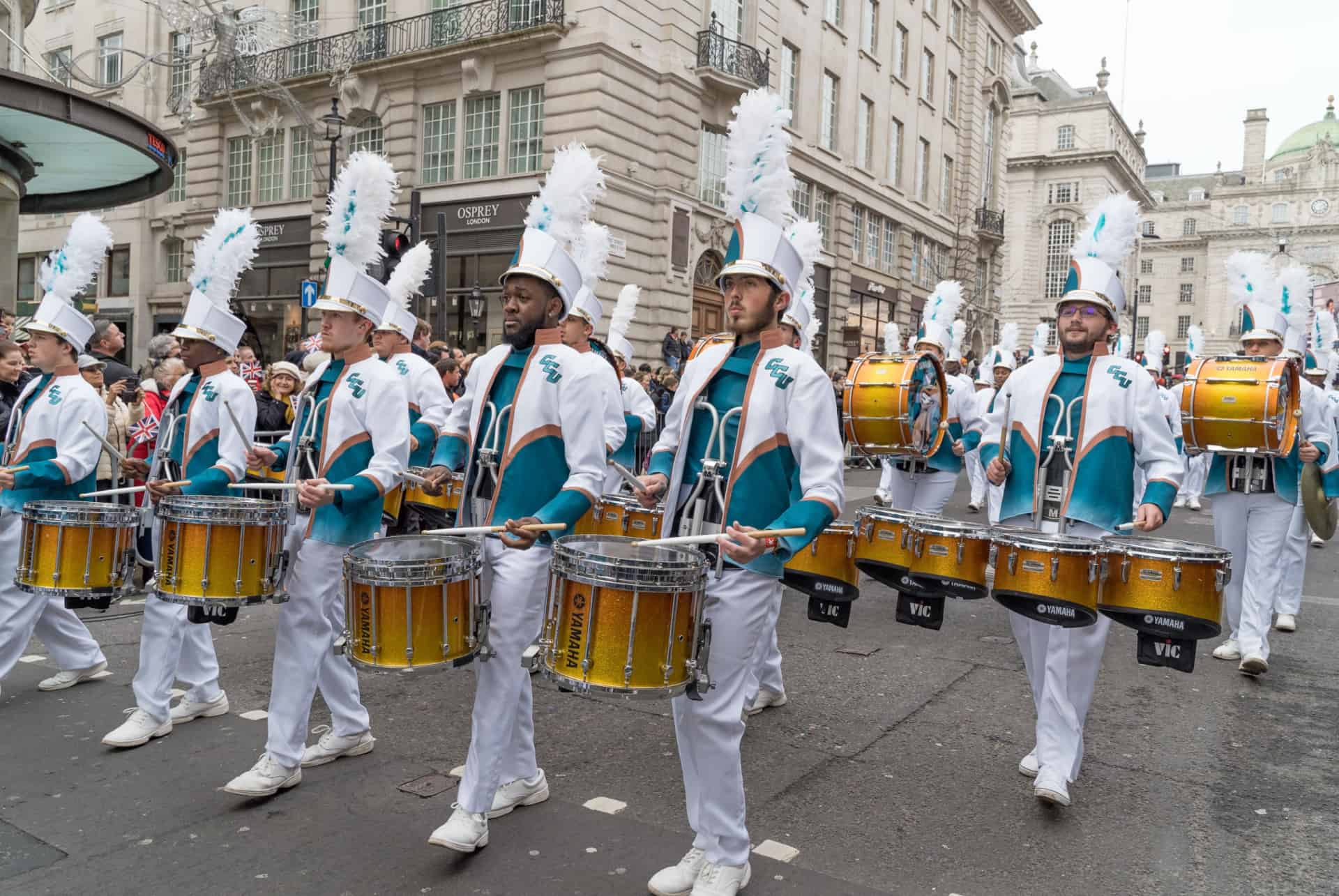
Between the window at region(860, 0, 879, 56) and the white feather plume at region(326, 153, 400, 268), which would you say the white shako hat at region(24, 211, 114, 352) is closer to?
the white feather plume at region(326, 153, 400, 268)

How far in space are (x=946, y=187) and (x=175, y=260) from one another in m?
26.9

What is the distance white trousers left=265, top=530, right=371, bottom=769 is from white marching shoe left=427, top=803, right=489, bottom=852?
37.0 inches

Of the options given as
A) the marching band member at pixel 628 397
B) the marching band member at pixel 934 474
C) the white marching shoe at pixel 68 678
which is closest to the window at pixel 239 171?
the marching band member at pixel 628 397

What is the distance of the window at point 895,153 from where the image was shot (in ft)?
114

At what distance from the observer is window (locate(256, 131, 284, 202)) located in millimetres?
27031

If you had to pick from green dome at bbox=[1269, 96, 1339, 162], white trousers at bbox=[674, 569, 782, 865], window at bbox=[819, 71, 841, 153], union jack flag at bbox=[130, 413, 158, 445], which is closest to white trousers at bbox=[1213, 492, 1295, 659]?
white trousers at bbox=[674, 569, 782, 865]

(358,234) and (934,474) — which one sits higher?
(358,234)

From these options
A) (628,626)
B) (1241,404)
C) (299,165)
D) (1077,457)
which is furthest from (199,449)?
(299,165)

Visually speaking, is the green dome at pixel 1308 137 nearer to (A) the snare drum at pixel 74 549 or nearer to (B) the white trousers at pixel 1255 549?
(B) the white trousers at pixel 1255 549

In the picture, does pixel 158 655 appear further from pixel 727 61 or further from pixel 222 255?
pixel 727 61

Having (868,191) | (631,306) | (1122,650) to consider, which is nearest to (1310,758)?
(1122,650)

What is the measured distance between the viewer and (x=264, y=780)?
4.47 m

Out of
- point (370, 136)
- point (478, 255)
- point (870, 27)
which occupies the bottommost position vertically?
point (478, 255)

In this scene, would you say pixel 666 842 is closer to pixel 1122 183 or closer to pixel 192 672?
pixel 192 672
